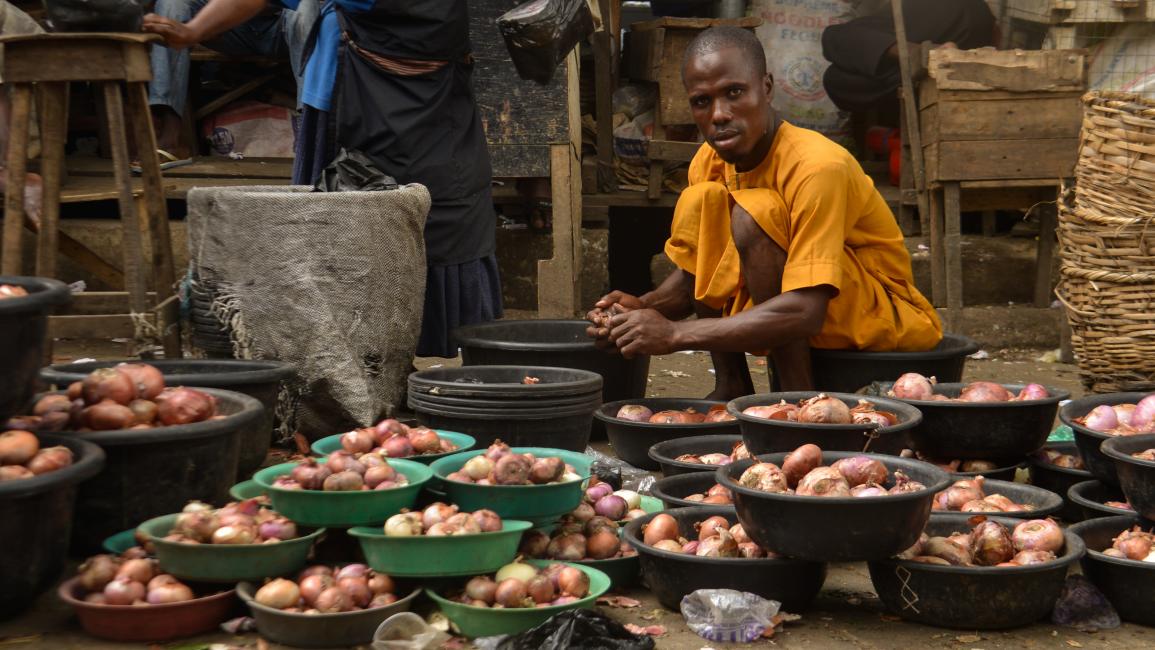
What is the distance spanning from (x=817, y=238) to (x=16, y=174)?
2717 millimetres

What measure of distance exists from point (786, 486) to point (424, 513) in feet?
2.61

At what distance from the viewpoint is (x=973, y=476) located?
333 centimetres

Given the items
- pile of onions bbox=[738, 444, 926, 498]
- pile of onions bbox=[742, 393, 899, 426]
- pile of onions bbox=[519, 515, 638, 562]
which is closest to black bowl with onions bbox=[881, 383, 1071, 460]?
pile of onions bbox=[742, 393, 899, 426]

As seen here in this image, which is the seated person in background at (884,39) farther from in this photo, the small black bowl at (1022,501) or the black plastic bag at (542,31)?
the small black bowl at (1022,501)

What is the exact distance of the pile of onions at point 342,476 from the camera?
2717 mm

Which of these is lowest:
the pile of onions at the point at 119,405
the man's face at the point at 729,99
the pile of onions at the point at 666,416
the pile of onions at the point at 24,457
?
the pile of onions at the point at 666,416

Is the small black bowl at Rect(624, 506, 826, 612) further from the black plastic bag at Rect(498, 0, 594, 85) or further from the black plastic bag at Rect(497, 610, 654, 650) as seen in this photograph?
the black plastic bag at Rect(498, 0, 594, 85)

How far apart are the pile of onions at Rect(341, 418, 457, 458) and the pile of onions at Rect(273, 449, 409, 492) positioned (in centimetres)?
24

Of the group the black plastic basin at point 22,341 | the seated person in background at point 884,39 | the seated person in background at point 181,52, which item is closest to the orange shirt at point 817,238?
the black plastic basin at point 22,341

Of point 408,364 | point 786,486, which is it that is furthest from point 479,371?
point 786,486

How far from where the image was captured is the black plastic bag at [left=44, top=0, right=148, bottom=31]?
4191mm

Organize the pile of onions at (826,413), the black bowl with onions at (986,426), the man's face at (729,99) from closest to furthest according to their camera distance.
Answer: the pile of onions at (826,413) → the black bowl with onions at (986,426) → the man's face at (729,99)

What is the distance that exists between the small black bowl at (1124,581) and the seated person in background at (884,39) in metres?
4.33

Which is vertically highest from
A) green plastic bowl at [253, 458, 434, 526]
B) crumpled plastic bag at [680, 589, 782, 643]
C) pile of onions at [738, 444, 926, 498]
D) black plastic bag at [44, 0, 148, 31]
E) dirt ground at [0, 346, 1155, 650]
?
black plastic bag at [44, 0, 148, 31]
